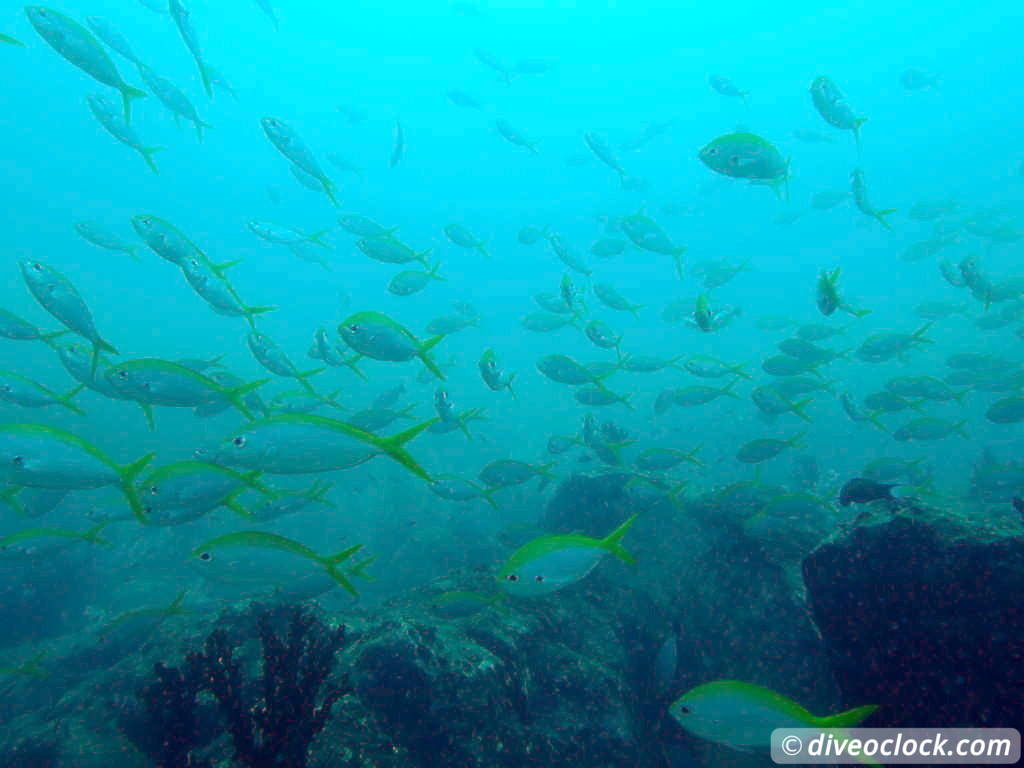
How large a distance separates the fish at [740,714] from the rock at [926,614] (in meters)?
0.51

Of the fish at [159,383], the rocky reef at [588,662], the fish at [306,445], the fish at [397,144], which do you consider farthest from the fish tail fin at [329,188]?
the rocky reef at [588,662]

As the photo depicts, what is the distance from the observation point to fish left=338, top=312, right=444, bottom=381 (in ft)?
13.3

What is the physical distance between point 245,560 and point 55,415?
57.4 ft

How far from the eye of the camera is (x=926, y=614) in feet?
9.17

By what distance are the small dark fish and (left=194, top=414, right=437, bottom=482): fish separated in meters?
3.45

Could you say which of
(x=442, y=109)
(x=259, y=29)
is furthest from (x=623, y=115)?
(x=259, y=29)

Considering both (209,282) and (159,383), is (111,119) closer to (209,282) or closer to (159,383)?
(209,282)

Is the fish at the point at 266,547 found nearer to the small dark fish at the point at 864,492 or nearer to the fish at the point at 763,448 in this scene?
the small dark fish at the point at 864,492

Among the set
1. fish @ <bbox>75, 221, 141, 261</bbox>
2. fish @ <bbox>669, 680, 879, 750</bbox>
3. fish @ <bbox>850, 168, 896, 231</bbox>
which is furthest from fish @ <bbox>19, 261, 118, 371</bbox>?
fish @ <bbox>850, 168, 896, 231</bbox>

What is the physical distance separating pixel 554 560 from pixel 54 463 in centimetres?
339

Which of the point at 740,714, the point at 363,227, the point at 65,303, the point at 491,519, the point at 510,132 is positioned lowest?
the point at 491,519

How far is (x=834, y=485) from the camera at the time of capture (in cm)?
1152

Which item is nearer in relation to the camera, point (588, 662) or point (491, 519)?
point (588, 662)

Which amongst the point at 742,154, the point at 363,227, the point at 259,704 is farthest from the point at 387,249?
the point at 259,704
